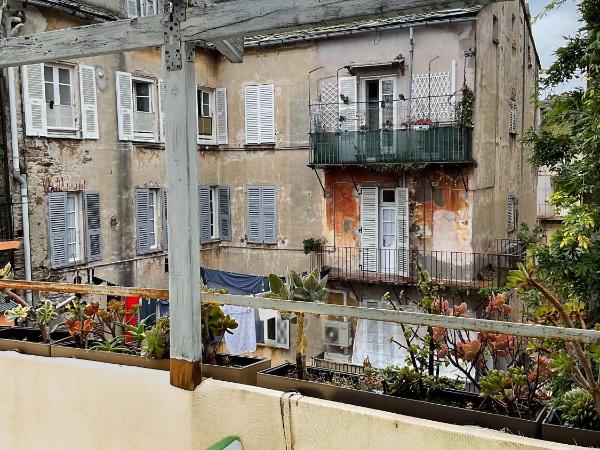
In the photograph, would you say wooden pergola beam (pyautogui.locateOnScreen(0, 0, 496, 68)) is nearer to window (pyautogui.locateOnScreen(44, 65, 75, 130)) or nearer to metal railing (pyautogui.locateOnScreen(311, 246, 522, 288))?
window (pyautogui.locateOnScreen(44, 65, 75, 130))

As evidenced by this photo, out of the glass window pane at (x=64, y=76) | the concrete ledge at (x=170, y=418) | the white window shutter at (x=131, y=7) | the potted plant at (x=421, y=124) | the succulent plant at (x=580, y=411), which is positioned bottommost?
the concrete ledge at (x=170, y=418)

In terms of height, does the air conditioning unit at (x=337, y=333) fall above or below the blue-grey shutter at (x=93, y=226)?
below

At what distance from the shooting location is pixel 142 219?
16.3 metres

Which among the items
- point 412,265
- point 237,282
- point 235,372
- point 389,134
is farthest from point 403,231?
point 235,372

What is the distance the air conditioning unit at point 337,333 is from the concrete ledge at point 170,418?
12.4 m

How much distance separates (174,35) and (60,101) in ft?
38.1

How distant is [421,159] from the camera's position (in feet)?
50.2

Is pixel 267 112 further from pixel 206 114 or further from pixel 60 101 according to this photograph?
pixel 60 101

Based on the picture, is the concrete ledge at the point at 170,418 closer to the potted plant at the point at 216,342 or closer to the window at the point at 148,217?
the potted plant at the point at 216,342

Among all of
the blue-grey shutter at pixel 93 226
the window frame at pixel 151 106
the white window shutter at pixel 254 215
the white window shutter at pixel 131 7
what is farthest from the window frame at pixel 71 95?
the white window shutter at pixel 254 215

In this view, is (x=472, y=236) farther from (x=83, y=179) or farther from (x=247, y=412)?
(x=247, y=412)

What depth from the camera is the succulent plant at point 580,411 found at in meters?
3.02

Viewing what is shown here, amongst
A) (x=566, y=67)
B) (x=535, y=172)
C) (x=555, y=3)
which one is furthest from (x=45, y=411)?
(x=535, y=172)

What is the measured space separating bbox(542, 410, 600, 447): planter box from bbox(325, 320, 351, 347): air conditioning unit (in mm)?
13506
